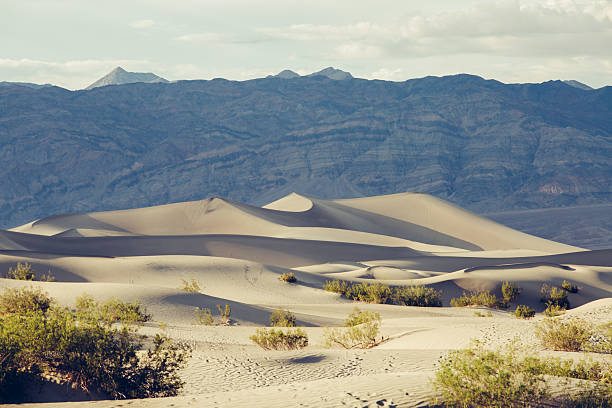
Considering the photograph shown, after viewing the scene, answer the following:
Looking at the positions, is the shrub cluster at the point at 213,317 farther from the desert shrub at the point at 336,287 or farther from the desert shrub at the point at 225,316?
the desert shrub at the point at 336,287

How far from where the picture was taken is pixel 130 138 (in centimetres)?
17150

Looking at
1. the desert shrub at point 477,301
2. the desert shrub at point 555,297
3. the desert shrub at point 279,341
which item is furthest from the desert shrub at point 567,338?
the desert shrub at point 555,297

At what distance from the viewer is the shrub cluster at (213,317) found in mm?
18750

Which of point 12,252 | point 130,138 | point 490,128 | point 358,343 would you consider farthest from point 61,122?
point 358,343

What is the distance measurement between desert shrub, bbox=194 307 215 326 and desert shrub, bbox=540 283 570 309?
1436cm

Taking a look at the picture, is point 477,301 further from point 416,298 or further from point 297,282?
point 297,282

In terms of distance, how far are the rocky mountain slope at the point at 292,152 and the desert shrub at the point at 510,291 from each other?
112967mm

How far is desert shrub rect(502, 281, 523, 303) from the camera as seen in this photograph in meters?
A: 29.1

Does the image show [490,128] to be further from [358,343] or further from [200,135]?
[358,343]

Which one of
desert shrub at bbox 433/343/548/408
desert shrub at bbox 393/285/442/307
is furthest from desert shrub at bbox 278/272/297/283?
desert shrub at bbox 433/343/548/408

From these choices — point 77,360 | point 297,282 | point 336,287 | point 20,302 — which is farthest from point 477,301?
point 77,360

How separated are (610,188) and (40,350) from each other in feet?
497

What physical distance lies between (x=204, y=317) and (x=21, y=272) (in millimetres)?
10687

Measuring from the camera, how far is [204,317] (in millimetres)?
19438
